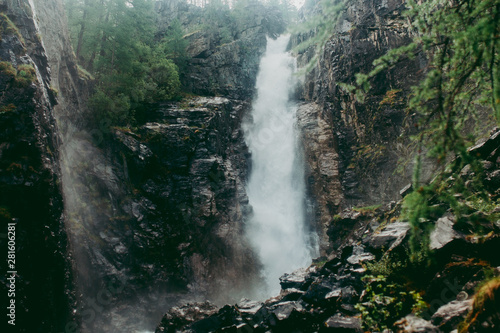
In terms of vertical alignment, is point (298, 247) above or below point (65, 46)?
below

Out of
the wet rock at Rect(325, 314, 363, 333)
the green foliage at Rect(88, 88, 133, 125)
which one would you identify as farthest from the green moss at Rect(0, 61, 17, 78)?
the wet rock at Rect(325, 314, 363, 333)

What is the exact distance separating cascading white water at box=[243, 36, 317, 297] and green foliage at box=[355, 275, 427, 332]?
1164cm

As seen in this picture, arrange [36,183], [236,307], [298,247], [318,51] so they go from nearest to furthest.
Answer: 1. [318,51]
2. [36,183]
3. [236,307]
4. [298,247]

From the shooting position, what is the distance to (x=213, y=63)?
2819 cm

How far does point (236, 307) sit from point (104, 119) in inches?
506

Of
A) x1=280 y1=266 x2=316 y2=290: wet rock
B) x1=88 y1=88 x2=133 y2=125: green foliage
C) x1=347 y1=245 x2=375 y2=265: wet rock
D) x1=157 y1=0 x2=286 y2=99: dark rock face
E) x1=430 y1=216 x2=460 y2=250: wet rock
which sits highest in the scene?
x1=157 y1=0 x2=286 y2=99: dark rock face

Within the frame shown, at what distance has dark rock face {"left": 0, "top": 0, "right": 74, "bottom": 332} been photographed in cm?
930

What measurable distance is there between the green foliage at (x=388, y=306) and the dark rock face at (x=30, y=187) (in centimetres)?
1049

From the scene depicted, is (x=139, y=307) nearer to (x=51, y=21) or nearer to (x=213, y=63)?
(x=51, y=21)

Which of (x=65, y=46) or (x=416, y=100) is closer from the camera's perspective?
(x=416, y=100)

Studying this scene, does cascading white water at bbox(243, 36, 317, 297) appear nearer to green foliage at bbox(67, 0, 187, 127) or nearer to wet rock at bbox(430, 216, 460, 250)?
green foliage at bbox(67, 0, 187, 127)

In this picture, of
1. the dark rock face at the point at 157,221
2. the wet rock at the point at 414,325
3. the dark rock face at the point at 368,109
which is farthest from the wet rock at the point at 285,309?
the dark rock face at the point at 368,109

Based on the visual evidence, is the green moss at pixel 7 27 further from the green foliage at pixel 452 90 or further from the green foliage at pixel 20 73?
the green foliage at pixel 452 90

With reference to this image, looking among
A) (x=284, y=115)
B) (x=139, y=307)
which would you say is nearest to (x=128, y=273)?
(x=139, y=307)
